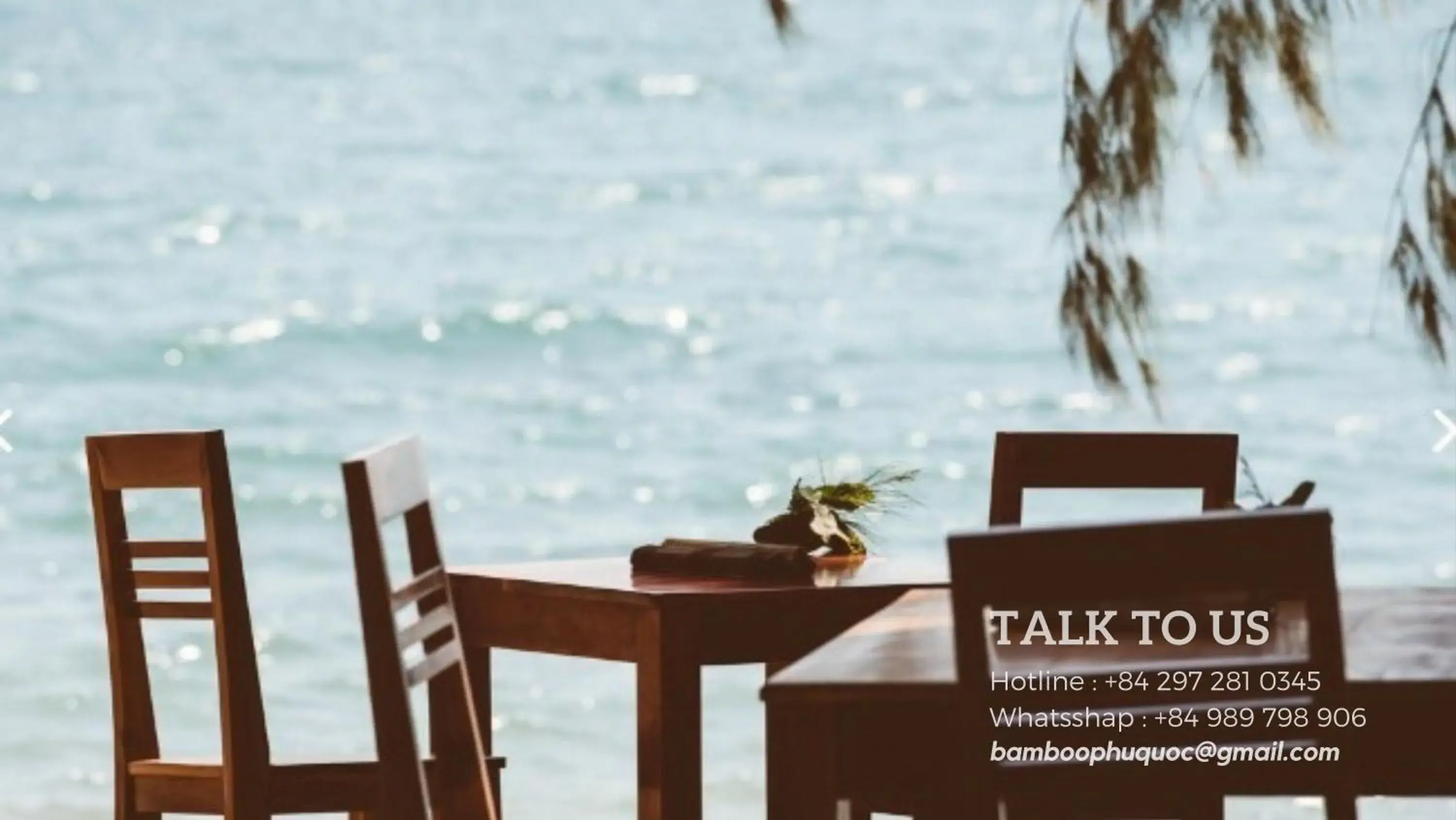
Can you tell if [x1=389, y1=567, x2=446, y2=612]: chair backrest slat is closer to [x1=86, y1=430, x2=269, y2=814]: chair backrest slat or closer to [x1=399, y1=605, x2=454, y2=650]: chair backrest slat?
[x1=399, y1=605, x2=454, y2=650]: chair backrest slat

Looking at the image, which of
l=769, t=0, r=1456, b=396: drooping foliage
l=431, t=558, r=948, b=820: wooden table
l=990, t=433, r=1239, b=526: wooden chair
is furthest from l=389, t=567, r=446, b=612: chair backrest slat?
l=990, t=433, r=1239, b=526: wooden chair

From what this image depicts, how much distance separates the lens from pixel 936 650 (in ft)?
8.50

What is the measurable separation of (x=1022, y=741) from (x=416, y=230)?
12.6 meters

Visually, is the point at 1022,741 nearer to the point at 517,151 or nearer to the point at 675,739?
the point at 675,739

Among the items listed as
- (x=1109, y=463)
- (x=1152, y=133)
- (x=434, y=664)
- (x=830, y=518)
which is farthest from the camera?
(x=1109, y=463)

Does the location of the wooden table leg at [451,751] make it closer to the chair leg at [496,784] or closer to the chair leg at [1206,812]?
the chair leg at [496,784]

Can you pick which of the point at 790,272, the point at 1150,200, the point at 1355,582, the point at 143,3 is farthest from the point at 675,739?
the point at 143,3

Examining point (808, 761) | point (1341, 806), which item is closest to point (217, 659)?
point (808, 761)

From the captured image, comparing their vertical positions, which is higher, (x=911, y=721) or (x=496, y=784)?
(x=911, y=721)

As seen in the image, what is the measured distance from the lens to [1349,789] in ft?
7.48

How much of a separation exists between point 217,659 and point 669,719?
556 millimetres

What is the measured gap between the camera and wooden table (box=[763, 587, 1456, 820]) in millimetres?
2406

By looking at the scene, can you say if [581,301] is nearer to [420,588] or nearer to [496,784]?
[496,784]

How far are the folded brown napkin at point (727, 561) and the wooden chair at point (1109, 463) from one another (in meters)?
0.43
